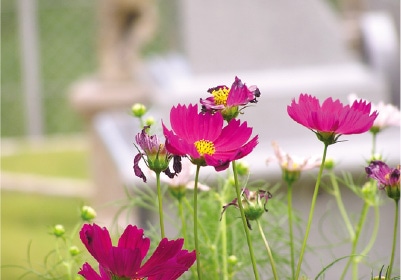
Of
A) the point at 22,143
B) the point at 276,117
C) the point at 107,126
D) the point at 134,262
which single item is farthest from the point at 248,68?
the point at 22,143

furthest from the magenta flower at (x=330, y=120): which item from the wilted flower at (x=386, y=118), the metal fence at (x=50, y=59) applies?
the metal fence at (x=50, y=59)

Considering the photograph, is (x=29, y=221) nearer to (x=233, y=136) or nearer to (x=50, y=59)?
(x=50, y=59)

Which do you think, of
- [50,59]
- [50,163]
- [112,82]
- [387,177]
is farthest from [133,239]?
[50,59]

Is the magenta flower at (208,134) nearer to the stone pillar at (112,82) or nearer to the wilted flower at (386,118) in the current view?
the wilted flower at (386,118)

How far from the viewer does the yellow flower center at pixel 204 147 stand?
34 centimetres

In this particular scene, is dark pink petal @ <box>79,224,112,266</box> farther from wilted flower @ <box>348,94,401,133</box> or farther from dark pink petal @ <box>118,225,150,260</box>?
wilted flower @ <box>348,94,401,133</box>

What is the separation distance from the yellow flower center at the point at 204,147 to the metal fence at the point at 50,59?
275 inches

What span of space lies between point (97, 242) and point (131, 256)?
0.05ft

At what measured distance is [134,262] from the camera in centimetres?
31

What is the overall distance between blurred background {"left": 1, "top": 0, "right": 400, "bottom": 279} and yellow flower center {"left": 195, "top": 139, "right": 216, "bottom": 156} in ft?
0.64

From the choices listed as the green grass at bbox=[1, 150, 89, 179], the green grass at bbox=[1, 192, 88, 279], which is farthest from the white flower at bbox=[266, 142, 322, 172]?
the green grass at bbox=[1, 150, 89, 179]

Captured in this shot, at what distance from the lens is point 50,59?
25.3 ft

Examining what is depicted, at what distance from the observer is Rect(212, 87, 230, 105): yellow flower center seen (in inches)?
13.9

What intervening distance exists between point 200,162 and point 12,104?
23.8 feet
